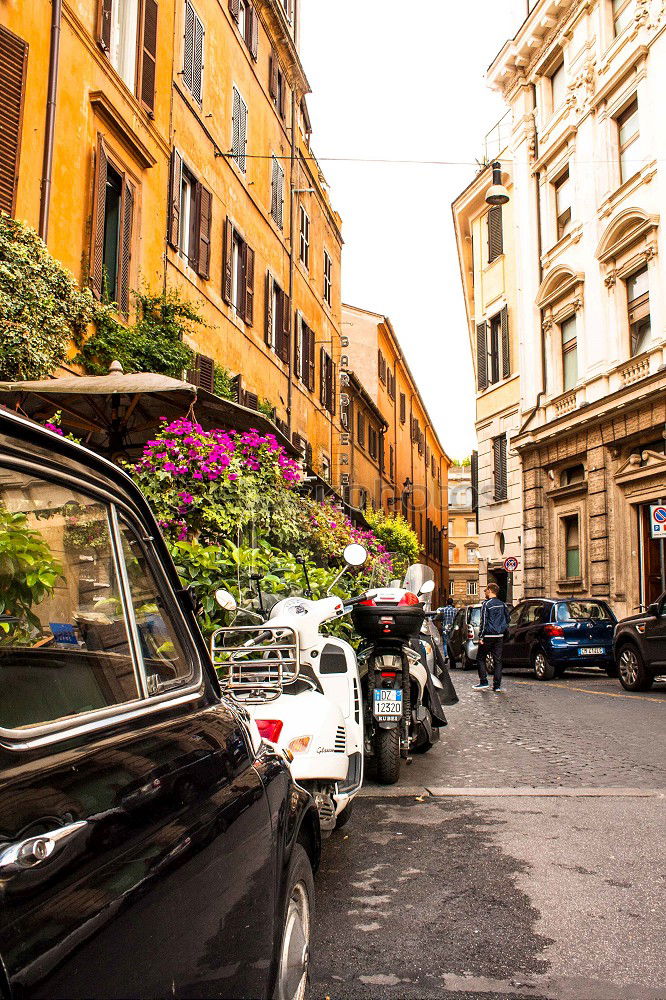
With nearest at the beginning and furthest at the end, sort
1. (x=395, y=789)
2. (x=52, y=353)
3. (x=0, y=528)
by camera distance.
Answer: (x=0, y=528)
(x=395, y=789)
(x=52, y=353)

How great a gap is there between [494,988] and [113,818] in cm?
213

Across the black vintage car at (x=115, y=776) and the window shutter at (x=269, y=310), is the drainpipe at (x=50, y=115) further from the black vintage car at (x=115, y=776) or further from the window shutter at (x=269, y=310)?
the window shutter at (x=269, y=310)

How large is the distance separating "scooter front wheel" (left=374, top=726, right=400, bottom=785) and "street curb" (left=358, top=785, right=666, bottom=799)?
3.8 inches

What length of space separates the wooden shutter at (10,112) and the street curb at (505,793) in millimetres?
7339

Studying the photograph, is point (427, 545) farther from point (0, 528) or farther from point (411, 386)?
point (0, 528)

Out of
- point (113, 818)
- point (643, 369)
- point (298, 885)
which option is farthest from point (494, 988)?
point (643, 369)

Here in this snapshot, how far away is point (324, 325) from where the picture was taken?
27891 mm

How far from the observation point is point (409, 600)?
21.1 ft

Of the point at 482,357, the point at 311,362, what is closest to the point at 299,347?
the point at 311,362

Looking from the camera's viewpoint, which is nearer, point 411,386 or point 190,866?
point 190,866

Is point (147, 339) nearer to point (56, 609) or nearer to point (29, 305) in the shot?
point (29, 305)

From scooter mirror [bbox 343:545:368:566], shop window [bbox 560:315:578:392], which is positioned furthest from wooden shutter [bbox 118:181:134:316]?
shop window [bbox 560:315:578:392]

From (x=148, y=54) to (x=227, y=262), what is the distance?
4240mm

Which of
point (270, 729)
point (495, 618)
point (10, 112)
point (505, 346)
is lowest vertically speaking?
point (270, 729)
